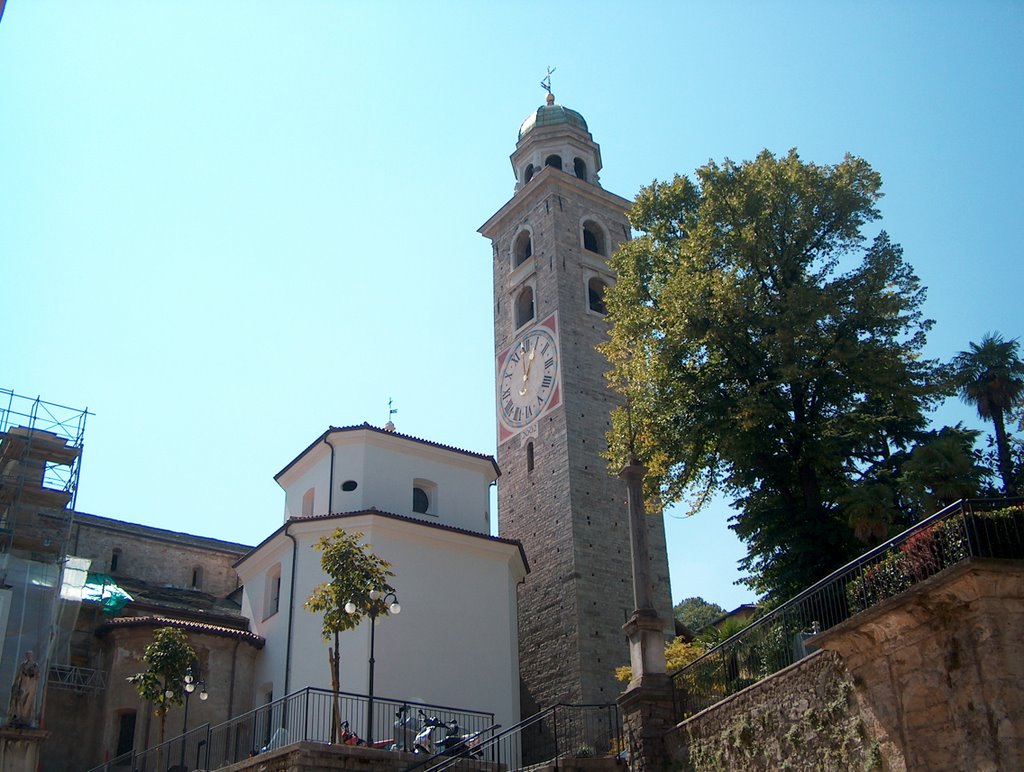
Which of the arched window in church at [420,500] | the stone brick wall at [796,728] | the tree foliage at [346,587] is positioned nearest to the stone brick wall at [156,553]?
the arched window in church at [420,500]

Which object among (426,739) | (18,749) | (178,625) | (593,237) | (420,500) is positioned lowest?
(426,739)

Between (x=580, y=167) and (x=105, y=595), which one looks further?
(x=580, y=167)

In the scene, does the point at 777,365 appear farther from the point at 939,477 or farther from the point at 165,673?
the point at 165,673

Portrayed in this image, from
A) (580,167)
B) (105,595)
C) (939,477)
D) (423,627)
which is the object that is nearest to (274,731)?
(423,627)

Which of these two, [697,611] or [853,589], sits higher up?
[697,611]

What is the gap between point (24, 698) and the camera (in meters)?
22.3

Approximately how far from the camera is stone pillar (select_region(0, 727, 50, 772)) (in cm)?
2172

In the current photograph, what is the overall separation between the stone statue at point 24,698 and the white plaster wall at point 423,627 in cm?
535

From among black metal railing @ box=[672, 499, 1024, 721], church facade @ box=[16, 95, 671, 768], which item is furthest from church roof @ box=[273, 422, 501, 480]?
black metal railing @ box=[672, 499, 1024, 721]

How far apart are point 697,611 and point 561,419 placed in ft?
106

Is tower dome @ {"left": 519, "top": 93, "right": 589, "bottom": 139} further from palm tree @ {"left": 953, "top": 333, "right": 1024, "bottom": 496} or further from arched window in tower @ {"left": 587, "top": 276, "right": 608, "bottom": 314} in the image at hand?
palm tree @ {"left": 953, "top": 333, "right": 1024, "bottom": 496}

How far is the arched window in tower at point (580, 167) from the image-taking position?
3991 centimetres

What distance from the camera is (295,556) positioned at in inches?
1038

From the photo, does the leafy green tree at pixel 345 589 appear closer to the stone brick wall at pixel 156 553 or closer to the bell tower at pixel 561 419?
the bell tower at pixel 561 419
